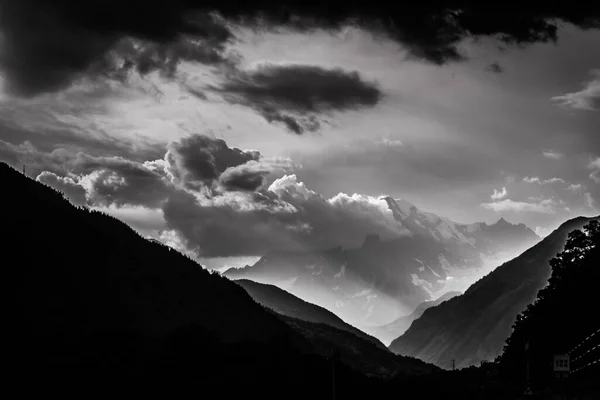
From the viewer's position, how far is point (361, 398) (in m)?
185

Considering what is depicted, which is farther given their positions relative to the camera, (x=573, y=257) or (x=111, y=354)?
(x=111, y=354)

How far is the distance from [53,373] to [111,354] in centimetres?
3628

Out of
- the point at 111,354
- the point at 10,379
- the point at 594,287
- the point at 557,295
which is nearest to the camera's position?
the point at 594,287

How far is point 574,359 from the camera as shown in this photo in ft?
400

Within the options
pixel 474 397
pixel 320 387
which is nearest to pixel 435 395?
pixel 474 397

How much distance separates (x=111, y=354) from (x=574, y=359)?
384ft

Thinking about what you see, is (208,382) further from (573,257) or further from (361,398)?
(573,257)

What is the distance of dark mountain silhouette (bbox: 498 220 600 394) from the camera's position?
119875 millimetres

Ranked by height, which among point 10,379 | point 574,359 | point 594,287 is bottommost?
point 10,379

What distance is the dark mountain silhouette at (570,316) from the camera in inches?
4719

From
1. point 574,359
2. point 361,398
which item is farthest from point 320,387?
point 574,359

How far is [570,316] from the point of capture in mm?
125188

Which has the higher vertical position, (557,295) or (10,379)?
(557,295)

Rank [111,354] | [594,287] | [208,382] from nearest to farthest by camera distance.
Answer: [594,287]
[208,382]
[111,354]
